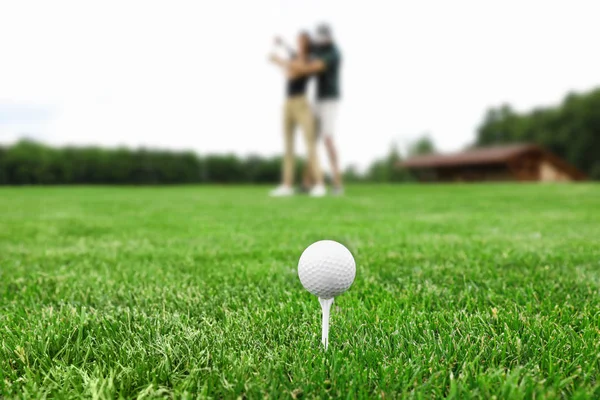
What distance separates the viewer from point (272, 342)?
52.7 inches

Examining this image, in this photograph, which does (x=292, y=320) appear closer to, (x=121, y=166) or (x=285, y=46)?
(x=285, y=46)

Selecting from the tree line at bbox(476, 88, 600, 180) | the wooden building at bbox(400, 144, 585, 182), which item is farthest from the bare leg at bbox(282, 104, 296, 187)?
the tree line at bbox(476, 88, 600, 180)

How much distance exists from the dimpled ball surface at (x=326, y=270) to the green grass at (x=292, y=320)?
0.17 metres

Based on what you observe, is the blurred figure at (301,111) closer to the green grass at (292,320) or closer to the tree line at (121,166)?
the green grass at (292,320)

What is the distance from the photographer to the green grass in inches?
44.2

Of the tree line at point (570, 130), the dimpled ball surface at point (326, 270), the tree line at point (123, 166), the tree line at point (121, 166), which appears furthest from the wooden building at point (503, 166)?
the dimpled ball surface at point (326, 270)

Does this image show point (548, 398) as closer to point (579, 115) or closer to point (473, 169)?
point (473, 169)

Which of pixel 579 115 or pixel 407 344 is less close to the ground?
pixel 579 115

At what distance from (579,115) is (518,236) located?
49.2 meters

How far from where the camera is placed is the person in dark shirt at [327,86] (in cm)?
825

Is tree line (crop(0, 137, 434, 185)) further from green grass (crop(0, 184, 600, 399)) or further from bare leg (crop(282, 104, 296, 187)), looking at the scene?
green grass (crop(0, 184, 600, 399))

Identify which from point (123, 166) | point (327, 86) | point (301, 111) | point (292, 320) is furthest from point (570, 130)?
point (292, 320)

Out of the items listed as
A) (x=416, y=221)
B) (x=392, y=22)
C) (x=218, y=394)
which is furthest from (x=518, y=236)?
(x=392, y=22)

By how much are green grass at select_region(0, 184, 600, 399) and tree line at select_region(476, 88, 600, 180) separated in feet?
154
